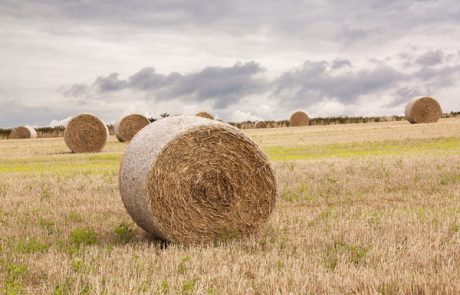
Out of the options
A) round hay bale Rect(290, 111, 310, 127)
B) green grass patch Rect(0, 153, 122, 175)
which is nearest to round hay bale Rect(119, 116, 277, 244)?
green grass patch Rect(0, 153, 122, 175)

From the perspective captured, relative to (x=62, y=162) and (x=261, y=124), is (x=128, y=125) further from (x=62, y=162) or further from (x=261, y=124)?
(x=261, y=124)

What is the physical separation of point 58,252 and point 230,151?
2.77 m

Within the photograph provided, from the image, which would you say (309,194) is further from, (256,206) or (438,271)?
(438,271)

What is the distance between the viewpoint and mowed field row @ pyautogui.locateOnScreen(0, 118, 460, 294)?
18.6ft

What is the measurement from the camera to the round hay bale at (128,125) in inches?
1357

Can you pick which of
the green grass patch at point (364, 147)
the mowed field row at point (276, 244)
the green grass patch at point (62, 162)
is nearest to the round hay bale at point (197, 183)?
the mowed field row at point (276, 244)

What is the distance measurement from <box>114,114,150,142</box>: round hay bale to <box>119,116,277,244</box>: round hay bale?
2598cm

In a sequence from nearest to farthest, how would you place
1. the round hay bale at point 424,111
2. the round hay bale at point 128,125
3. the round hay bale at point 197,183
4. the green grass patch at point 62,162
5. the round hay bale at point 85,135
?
the round hay bale at point 197,183
the green grass patch at point 62,162
the round hay bale at point 85,135
the round hay bale at point 128,125
the round hay bale at point 424,111

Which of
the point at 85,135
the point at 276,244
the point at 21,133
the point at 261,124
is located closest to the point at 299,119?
the point at 261,124

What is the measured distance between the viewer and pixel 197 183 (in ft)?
27.9

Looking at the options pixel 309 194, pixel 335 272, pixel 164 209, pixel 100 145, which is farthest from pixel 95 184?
pixel 100 145

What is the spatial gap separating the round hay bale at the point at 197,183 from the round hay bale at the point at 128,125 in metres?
26.0

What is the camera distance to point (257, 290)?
18.0 feet

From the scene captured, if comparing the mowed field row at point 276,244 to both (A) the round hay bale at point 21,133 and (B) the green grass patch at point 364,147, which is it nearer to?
(B) the green grass patch at point 364,147
